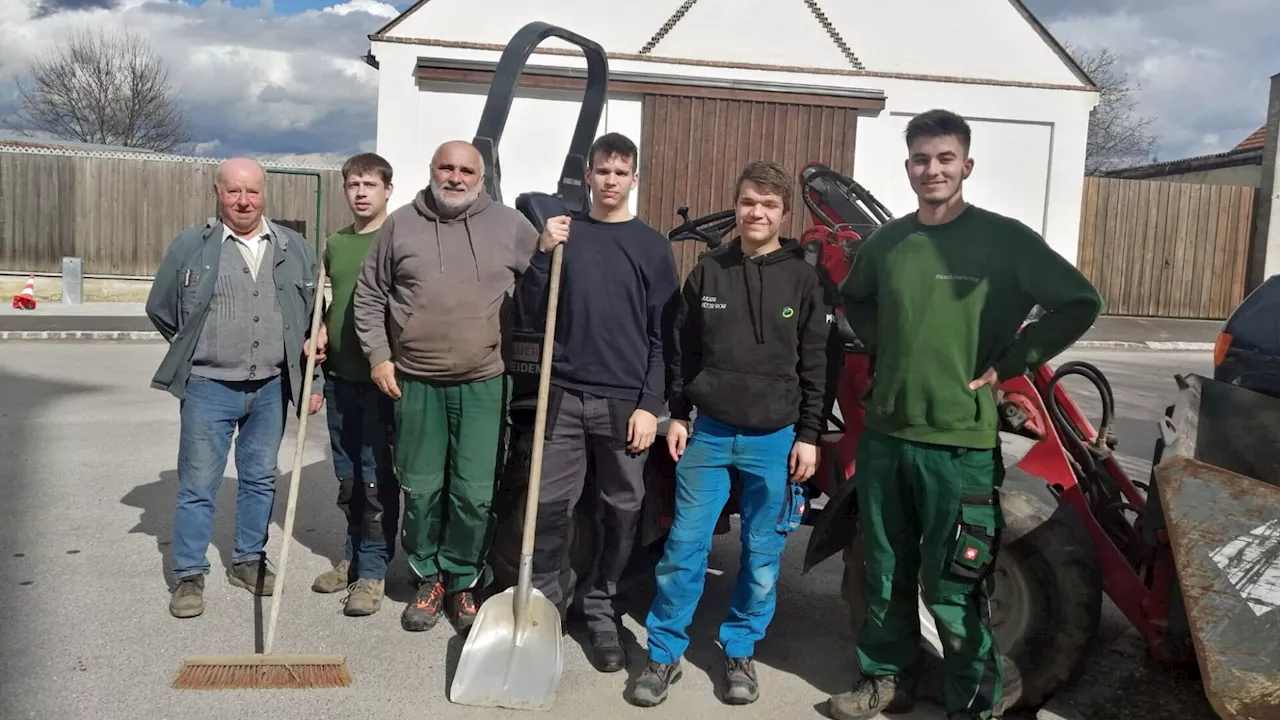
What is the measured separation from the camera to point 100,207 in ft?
55.5

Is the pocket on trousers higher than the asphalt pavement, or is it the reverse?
the pocket on trousers

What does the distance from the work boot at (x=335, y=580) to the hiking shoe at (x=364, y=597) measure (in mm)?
111

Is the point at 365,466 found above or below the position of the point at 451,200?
below

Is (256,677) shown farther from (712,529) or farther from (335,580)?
(712,529)

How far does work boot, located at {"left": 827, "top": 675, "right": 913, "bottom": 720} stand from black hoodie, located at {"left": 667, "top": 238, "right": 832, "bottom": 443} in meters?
0.84

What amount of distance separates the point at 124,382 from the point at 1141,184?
15.3 metres

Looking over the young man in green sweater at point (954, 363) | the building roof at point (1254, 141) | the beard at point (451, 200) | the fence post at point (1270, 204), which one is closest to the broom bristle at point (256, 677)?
the beard at point (451, 200)

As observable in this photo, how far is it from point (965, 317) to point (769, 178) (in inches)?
31.9

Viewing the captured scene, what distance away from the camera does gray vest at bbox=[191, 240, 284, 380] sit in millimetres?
4043

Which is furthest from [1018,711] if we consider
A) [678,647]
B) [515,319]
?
[515,319]

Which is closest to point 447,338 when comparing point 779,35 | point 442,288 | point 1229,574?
point 442,288

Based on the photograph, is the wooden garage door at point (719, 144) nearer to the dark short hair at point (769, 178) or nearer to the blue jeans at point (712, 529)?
the dark short hair at point (769, 178)

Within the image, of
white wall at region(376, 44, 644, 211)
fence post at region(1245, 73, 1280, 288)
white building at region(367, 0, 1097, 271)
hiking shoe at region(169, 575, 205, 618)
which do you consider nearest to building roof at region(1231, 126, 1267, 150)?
fence post at region(1245, 73, 1280, 288)

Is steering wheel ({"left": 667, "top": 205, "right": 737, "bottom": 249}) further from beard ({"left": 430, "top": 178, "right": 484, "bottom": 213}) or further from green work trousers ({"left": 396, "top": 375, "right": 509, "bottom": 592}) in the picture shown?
green work trousers ({"left": 396, "top": 375, "right": 509, "bottom": 592})
